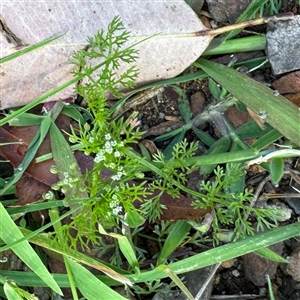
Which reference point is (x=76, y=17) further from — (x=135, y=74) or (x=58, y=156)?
(x=58, y=156)

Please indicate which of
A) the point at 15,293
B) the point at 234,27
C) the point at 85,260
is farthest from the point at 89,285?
the point at 234,27

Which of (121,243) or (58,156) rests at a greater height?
(58,156)

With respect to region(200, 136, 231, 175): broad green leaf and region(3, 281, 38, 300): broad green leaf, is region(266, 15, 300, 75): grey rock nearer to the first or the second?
region(200, 136, 231, 175): broad green leaf

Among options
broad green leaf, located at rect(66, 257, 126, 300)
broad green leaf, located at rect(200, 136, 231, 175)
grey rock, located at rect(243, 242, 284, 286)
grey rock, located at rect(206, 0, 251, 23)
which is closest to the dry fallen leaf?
grey rock, located at rect(206, 0, 251, 23)

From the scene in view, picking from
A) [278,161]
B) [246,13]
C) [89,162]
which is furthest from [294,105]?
[89,162]

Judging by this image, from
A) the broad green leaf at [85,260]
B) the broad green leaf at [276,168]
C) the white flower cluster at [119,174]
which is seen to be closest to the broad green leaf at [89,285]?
the broad green leaf at [85,260]

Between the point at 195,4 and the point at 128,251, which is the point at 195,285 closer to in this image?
the point at 128,251
